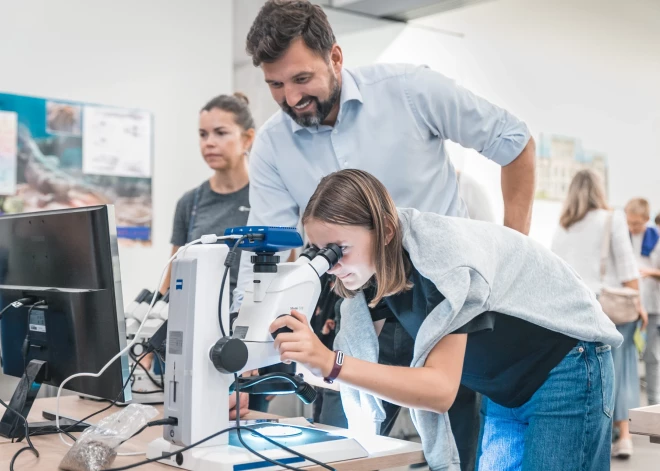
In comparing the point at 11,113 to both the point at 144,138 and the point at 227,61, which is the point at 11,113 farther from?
the point at 227,61

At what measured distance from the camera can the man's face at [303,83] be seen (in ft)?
5.76

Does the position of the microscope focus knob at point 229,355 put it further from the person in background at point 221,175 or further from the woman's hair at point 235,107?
the woman's hair at point 235,107

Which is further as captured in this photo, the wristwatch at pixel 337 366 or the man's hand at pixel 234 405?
the man's hand at pixel 234 405

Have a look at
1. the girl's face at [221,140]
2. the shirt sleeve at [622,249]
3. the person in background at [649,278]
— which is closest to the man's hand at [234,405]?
the girl's face at [221,140]

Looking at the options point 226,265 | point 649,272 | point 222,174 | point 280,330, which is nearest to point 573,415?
point 280,330

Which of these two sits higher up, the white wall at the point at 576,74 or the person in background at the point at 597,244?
the white wall at the point at 576,74

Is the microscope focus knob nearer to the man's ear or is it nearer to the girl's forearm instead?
the girl's forearm

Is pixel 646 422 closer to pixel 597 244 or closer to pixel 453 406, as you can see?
pixel 453 406

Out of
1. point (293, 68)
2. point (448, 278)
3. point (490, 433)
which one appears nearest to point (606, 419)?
point (490, 433)

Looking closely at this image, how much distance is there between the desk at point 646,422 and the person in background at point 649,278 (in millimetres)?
3582

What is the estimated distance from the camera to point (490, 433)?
5.53 ft

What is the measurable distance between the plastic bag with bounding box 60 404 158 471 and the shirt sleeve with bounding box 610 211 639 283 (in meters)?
3.04

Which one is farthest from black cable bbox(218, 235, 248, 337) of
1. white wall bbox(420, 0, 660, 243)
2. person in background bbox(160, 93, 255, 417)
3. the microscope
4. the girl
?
white wall bbox(420, 0, 660, 243)

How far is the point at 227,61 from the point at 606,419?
2.75 metres
